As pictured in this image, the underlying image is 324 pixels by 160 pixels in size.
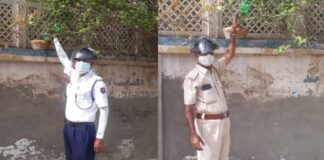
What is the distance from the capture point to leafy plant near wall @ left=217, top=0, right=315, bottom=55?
18.9 ft

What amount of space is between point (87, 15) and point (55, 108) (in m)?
1.50

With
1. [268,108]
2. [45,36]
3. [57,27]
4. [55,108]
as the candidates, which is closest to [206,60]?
[268,108]

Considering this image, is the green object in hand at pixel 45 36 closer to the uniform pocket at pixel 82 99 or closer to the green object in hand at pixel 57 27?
the green object in hand at pixel 57 27

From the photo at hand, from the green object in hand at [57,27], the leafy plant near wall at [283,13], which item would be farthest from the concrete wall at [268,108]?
the green object in hand at [57,27]

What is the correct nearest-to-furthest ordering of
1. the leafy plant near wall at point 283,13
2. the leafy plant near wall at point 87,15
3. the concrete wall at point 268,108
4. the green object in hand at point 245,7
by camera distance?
1. the leafy plant near wall at point 283,13
2. the green object in hand at point 245,7
3. the concrete wall at point 268,108
4. the leafy plant near wall at point 87,15

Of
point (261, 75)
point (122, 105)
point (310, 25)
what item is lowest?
point (122, 105)

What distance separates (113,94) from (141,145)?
37.9 inches

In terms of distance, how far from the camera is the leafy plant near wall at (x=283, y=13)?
5.77 metres

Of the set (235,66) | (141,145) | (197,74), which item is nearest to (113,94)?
(141,145)

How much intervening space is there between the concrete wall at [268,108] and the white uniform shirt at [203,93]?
134 cm

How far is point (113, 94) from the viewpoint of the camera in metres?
7.81

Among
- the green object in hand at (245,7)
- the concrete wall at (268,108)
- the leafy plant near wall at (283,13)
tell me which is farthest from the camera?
the concrete wall at (268,108)

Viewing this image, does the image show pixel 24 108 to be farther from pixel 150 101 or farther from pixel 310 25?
pixel 310 25

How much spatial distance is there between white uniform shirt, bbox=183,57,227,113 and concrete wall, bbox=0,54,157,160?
278 cm
